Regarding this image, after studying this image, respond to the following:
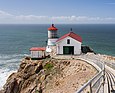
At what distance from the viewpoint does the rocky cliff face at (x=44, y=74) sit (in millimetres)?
22312

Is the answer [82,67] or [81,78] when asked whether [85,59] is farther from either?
[81,78]

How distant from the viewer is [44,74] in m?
25.1

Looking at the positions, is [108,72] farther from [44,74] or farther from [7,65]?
[7,65]

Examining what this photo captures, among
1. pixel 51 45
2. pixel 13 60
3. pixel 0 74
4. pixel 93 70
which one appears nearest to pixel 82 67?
pixel 93 70

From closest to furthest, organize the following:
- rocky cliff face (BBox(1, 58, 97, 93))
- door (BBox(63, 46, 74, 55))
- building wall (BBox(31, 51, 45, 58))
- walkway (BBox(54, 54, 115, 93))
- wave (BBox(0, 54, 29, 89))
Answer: walkway (BBox(54, 54, 115, 93))
rocky cliff face (BBox(1, 58, 97, 93))
building wall (BBox(31, 51, 45, 58))
door (BBox(63, 46, 74, 55))
wave (BBox(0, 54, 29, 89))

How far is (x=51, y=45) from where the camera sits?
36875 mm

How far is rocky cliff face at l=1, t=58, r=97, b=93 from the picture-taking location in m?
22.3

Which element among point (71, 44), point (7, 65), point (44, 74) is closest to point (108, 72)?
point (44, 74)

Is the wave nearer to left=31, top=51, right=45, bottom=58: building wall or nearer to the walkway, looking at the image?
left=31, top=51, right=45, bottom=58: building wall

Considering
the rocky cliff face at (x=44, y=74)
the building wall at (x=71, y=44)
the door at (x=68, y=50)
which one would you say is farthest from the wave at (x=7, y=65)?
the door at (x=68, y=50)

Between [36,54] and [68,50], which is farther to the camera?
[68,50]

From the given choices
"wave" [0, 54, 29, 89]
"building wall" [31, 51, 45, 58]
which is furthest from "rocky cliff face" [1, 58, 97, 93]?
"wave" [0, 54, 29, 89]

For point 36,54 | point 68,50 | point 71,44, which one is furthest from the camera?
point 68,50

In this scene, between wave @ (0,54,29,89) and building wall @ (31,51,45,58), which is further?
wave @ (0,54,29,89)
